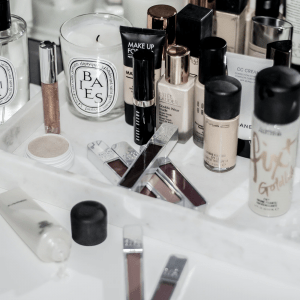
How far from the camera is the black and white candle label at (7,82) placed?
40.5 inches

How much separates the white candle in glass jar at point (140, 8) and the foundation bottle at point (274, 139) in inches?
16.3

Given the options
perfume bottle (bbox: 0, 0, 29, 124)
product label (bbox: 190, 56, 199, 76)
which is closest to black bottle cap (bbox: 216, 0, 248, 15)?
product label (bbox: 190, 56, 199, 76)

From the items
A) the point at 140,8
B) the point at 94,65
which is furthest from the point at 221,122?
the point at 140,8

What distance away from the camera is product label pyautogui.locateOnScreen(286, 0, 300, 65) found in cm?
100

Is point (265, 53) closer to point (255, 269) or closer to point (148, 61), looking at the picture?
point (148, 61)

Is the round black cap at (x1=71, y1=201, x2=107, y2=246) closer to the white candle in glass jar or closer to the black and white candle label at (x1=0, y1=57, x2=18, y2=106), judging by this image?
the black and white candle label at (x1=0, y1=57, x2=18, y2=106)

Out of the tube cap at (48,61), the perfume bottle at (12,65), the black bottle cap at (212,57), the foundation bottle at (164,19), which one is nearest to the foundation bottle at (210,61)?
the black bottle cap at (212,57)

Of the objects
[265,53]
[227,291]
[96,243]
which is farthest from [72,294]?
[265,53]

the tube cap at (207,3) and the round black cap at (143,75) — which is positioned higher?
the tube cap at (207,3)

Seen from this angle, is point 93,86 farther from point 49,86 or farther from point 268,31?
point 268,31

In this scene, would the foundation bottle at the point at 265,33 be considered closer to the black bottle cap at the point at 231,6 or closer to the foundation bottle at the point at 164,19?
the black bottle cap at the point at 231,6

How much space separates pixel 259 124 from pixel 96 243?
0.29 meters

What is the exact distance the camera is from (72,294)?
78 centimetres

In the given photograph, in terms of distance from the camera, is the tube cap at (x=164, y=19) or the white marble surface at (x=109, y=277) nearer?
the white marble surface at (x=109, y=277)
